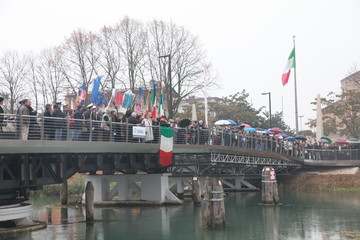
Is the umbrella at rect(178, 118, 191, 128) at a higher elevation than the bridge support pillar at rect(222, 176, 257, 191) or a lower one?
higher

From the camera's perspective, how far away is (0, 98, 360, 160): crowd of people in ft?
70.0

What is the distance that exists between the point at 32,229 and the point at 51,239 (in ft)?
8.92

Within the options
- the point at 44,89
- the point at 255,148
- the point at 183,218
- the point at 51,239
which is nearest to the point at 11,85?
the point at 44,89

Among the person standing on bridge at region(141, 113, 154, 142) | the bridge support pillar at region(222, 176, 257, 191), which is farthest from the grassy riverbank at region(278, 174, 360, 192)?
the person standing on bridge at region(141, 113, 154, 142)

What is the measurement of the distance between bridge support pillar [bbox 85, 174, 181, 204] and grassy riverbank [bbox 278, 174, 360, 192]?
55.8ft

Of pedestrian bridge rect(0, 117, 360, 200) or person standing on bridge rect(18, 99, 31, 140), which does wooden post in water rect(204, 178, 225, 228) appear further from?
person standing on bridge rect(18, 99, 31, 140)

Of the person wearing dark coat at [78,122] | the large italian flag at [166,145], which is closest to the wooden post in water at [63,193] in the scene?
the large italian flag at [166,145]

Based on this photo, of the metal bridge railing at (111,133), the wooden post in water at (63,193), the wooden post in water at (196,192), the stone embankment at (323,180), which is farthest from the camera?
the stone embankment at (323,180)

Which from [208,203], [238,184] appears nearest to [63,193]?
[238,184]

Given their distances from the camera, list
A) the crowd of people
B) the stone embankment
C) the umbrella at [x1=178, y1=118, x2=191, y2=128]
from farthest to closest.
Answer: the stone embankment → the umbrella at [x1=178, y1=118, x2=191, y2=128] → the crowd of people

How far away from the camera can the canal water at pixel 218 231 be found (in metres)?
24.6

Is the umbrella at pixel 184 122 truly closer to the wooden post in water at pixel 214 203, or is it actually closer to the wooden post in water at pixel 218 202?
the wooden post in water at pixel 214 203

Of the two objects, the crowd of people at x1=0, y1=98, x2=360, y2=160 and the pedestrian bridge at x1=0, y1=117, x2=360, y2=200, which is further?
the pedestrian bridge at x1=0, y1=117, x2=360, y2=200

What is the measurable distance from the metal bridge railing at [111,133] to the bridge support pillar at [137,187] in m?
4.00
